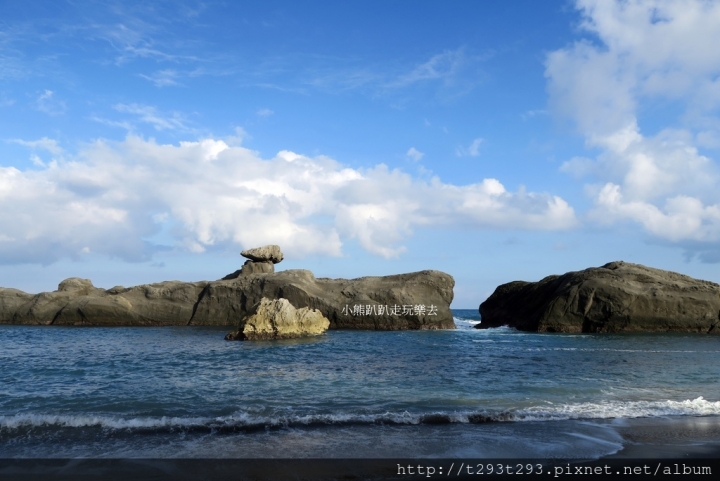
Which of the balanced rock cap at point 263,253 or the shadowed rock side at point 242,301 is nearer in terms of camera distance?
the shadowed rock side at point 242,301

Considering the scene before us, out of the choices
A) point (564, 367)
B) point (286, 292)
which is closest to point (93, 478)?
point (564, 367)

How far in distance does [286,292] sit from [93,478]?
4242cm

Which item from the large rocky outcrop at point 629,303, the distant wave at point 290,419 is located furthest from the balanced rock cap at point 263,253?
the distant wave at point 290,419

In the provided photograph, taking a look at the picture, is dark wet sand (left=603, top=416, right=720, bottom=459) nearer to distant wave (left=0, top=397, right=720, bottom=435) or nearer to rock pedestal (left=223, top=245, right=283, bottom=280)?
distant wave (left=0, top=397, right=720, bottom=435)

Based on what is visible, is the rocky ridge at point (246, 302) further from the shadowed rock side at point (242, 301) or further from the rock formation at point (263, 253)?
the rock formation at point (263, 253)

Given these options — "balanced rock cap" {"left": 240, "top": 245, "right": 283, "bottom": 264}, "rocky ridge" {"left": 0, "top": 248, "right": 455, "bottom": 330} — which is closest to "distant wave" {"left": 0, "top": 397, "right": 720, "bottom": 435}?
"rocky ridge" {"left": 0, "top": 248, "right": 455, "bottom": 330}

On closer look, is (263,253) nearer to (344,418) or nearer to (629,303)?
(629,303)

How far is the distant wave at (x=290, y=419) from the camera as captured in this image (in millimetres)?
11617

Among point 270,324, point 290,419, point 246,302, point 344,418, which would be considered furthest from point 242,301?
point 344,418

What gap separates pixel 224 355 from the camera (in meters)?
24.7

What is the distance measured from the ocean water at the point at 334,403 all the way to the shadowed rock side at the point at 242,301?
81.5ft

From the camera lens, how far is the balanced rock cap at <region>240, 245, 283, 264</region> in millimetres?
57281

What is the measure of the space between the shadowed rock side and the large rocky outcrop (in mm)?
10701

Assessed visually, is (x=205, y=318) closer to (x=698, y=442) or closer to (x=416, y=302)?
(x=416, y=302)
